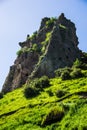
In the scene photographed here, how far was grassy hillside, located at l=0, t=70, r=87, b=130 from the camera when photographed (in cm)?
7688

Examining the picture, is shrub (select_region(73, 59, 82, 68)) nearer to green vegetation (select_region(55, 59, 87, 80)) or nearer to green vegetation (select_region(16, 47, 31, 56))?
green vegetation (select_region(55, 59, 87, 80))

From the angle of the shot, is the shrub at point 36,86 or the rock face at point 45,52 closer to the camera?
the shrub at point 36,86

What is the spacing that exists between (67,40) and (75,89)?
133ft

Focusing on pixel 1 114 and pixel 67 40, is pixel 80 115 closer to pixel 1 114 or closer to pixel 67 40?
pixel 1 114

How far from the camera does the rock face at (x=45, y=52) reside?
12119cm

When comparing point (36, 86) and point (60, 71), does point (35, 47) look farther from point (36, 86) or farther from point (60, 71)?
point (36, 86)

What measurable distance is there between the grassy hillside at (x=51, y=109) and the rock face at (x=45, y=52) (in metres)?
16.4

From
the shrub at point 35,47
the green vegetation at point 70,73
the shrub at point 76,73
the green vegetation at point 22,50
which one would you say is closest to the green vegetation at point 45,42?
the shrub at point 35,47

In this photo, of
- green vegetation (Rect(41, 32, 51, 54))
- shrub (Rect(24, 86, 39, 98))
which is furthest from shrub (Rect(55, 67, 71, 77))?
green vegetation (Rect(41, 32, 51, 54))

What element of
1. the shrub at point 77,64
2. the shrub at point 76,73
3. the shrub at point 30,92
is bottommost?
the shrub at point 30,92

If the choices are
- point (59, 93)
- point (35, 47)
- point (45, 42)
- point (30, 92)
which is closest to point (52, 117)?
point (59, 93)

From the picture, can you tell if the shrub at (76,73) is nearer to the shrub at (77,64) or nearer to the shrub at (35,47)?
the shrub at (77,64)

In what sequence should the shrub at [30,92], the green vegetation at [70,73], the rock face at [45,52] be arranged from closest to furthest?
1. the shrub at [30,92]
2. the green vegetation at [70,73]
3. the rock face at [45,52]

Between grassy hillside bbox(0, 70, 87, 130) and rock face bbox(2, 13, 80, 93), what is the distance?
16.4 m
